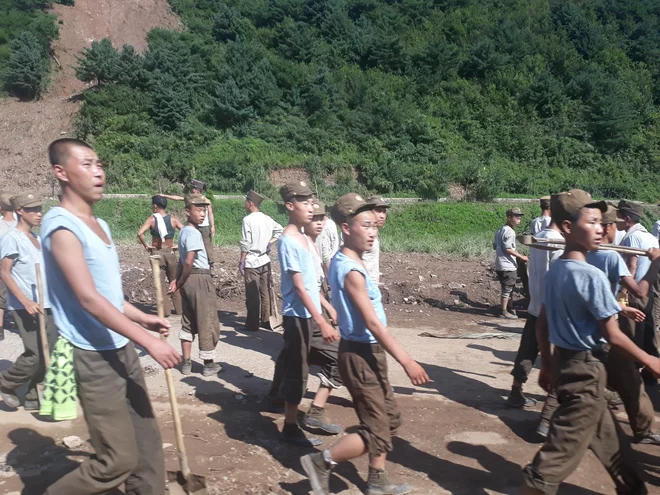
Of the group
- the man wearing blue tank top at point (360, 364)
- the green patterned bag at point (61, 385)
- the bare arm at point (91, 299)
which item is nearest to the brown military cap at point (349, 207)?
the man wearing blue tank top at point (360, 364)

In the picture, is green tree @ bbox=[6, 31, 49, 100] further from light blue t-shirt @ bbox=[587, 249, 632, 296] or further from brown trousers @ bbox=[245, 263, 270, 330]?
light blue t-shirt @ bbox=[587, 249, 632, 296]

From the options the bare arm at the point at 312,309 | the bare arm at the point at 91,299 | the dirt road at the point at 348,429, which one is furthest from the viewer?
the bare arm at the point at 312,309

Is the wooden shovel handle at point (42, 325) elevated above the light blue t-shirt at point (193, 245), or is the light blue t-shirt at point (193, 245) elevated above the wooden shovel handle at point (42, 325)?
the light blue t-shirt at point (193, 245)

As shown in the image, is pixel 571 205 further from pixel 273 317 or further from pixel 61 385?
pixel 273 317

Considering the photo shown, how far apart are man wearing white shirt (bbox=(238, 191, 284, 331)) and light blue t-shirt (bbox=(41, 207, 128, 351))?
5.38 m

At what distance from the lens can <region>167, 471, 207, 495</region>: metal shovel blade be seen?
4039 mm

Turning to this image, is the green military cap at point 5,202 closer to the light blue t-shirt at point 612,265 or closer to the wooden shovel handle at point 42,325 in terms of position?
the wooden shovel handle at point 42,325

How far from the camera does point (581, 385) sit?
143 inches

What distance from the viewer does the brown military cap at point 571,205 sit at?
12.3ft

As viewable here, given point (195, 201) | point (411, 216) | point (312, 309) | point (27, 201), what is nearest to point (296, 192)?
point (312, 309)

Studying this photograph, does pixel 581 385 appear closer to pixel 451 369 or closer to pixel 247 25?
pixel 451 369

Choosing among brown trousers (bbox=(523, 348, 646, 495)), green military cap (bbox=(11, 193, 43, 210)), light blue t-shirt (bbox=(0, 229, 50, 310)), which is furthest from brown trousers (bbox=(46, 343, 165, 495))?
green military cap (bbox=(11, 193, 43, 210))

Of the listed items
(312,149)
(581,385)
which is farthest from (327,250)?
(312,149)

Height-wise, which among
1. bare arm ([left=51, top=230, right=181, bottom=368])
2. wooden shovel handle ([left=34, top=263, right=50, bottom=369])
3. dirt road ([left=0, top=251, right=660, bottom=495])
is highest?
bare arm ([left=51, top=230, right=181, bottom=368])
